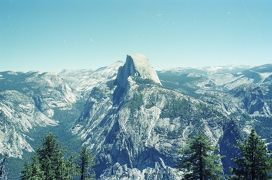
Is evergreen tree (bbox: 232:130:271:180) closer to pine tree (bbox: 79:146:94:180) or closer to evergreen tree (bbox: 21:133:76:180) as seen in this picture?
pine tree (bbox: 79:146:94:180)

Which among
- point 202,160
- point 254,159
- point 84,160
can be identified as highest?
point 254,159

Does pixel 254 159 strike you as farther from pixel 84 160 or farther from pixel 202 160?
pixel 84 160

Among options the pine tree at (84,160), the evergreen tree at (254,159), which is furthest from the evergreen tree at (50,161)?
the evergreen tree at (254,159)

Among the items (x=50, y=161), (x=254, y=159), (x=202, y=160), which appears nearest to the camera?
(x=254, y=159)

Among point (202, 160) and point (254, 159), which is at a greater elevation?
point (254, 159)

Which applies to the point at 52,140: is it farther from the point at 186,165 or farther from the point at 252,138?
the point at 252,138

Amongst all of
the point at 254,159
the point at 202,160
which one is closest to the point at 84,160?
the point at 202,160
